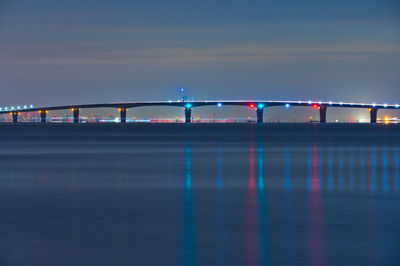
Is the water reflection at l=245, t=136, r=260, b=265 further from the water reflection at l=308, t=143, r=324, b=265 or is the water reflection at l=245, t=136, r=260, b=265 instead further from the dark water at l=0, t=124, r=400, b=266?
the water reflection at l=308, t=143, r=324, b=265

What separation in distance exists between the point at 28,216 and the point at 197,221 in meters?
3.71

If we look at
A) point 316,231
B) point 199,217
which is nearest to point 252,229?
point 316,231

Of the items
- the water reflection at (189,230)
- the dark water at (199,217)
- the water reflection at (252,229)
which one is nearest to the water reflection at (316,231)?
the dark water at (199,217)

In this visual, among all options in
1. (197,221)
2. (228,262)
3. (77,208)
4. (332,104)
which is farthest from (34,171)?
(332,104)

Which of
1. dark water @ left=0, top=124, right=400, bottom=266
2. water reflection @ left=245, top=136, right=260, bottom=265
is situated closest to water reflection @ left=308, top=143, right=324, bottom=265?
dark water @ left=0, top=124, right=400, bottom=266

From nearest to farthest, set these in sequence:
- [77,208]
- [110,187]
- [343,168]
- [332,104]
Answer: [77,208]
[110,187]
[343,168]
[332,104]

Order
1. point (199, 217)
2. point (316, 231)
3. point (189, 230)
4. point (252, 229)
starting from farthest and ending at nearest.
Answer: point (199, 217) → point (252, 229) → point (189, 230) → point (316, 231)

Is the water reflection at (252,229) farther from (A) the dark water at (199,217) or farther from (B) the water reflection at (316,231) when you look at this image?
(B) the water reflection at (316,231)

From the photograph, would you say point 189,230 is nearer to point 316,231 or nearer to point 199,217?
point 199,217

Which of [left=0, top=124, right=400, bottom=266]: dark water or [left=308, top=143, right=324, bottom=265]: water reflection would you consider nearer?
[left=308, top=143, right=324, bottom=265]: water reflection

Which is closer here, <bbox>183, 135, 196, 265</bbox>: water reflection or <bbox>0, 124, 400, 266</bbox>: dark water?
<bbox>183, 135, 196, 265</bbox>: water reflection

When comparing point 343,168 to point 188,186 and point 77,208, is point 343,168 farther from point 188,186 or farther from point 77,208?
point 77,208

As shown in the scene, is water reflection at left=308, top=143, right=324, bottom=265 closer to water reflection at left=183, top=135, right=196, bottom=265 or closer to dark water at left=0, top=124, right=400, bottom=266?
dark water at left=0, top=124, right=400, bottom=266

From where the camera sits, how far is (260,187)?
2300 cm
